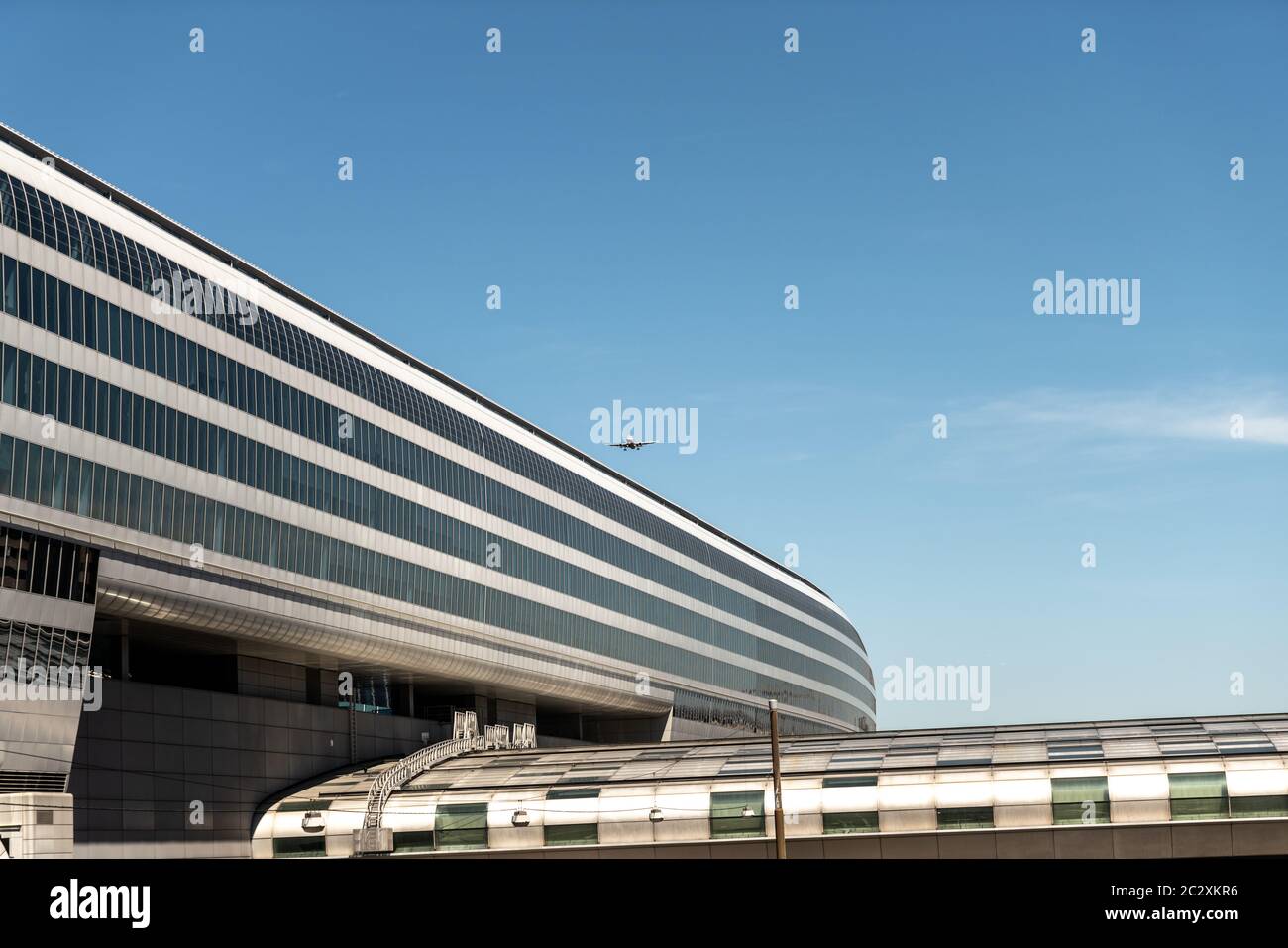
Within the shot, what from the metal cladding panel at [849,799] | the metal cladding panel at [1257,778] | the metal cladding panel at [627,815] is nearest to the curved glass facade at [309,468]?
the metal cladding panel at [627,815]

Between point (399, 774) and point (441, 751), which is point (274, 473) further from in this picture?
point (441, 751)

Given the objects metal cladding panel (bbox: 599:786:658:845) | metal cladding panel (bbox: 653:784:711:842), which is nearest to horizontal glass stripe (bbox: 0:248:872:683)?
metal cladding panel (bbox: 599:786:658:845)

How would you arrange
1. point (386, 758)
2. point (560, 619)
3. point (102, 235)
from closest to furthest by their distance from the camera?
point (102, 235)
point (386, 758)
point (560, 619)

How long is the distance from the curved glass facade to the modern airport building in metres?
0.15

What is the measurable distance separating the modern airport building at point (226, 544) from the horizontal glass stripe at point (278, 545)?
137mm

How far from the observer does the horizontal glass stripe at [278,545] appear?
4938cm

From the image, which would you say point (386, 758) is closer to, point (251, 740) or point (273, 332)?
point (251, 740)

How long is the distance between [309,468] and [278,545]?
4.68 m

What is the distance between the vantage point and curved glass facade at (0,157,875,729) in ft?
166

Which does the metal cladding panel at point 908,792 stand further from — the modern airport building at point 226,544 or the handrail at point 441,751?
the modern airport building at point 226,544

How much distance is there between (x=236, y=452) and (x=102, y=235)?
11440mm

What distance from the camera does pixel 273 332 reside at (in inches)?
2576
